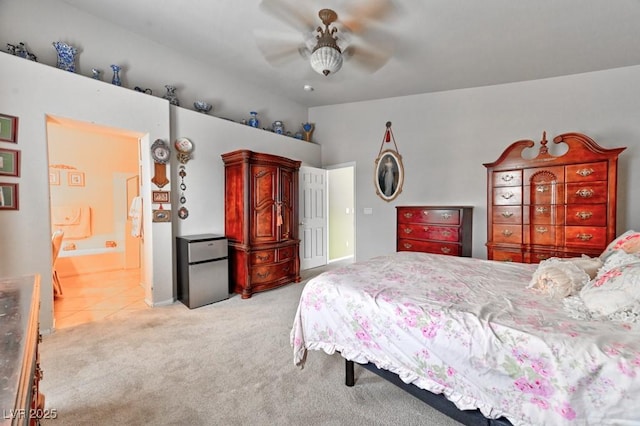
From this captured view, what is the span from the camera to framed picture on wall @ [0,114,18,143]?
7.66 feet

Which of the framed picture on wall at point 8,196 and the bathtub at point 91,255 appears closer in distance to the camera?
the framed picture on wall at point 8,196

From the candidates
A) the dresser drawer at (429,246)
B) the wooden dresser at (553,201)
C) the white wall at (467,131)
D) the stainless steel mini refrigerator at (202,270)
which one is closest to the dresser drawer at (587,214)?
the wooden dresser at (553,201)

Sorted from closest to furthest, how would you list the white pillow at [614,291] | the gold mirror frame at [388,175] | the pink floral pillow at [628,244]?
the white pillow at [614,291] < the pink floral pillow at [628,244] < the gold mirror frame at [388,175]

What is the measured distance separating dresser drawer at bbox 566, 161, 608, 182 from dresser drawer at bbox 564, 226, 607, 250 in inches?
19.8

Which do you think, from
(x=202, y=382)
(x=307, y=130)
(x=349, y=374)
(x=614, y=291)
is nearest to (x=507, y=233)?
(x=614, y=291)

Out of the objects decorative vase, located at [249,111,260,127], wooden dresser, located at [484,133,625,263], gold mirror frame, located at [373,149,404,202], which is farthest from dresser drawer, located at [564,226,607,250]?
decorative vase, located at [249,111,260,127]

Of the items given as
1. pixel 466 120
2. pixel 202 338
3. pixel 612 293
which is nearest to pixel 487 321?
pixel 612 293

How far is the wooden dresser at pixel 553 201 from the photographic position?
2.72 metres

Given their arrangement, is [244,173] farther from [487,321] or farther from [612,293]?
[612,293]

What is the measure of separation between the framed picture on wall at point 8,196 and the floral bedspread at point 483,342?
2.75 metres

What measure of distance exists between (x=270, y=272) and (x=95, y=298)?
2309 mm

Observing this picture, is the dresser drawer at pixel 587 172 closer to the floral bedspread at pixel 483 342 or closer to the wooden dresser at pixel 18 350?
the floral bedspread at pixel 483 342

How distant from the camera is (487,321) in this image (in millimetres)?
1156

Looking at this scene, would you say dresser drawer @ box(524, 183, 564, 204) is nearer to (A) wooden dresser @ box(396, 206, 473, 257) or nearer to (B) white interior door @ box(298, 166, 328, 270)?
(A) wooden dresser @ box(396, 206, 473, 257)
